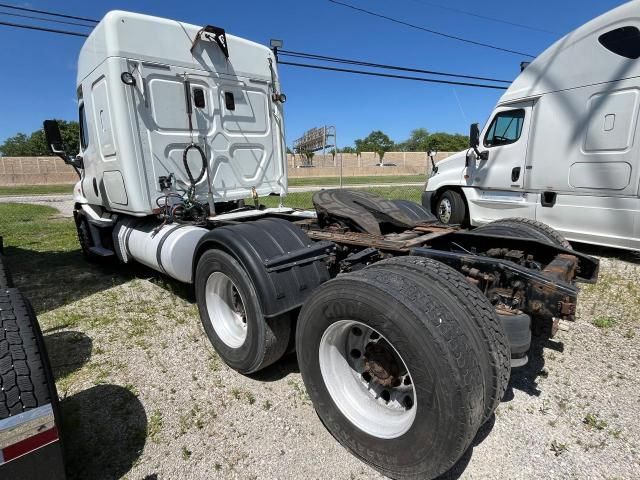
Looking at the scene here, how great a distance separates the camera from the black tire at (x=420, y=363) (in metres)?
1.65

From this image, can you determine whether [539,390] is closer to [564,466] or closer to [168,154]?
[564,466]

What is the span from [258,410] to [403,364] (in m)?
1.10

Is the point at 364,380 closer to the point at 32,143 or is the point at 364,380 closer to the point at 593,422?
the point at 593,422

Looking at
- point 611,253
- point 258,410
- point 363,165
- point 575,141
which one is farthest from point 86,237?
point 363,165

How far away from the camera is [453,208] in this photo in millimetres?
7418

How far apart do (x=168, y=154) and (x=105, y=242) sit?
6.73 ft

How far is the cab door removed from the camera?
20.5 feet

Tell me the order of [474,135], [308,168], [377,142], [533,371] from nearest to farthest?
[533,371]
[474,135]
[308,168]
[377,142]

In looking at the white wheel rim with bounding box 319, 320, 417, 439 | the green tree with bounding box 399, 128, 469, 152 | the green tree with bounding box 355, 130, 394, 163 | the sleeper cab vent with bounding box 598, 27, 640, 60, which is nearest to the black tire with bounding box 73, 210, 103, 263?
the white wheel rim with bounding box 319, 320, 417, 439

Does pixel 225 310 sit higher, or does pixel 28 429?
pixel 28 429

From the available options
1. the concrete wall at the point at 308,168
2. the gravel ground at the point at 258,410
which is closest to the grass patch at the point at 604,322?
the gravel ground at the point at 258,410

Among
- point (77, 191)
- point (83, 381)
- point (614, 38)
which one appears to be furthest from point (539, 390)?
point (77, 191)

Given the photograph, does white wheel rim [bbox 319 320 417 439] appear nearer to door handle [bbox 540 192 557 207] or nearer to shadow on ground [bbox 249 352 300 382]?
shadow on ground [bbox 249 352 300 382]

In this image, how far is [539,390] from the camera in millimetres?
2689
